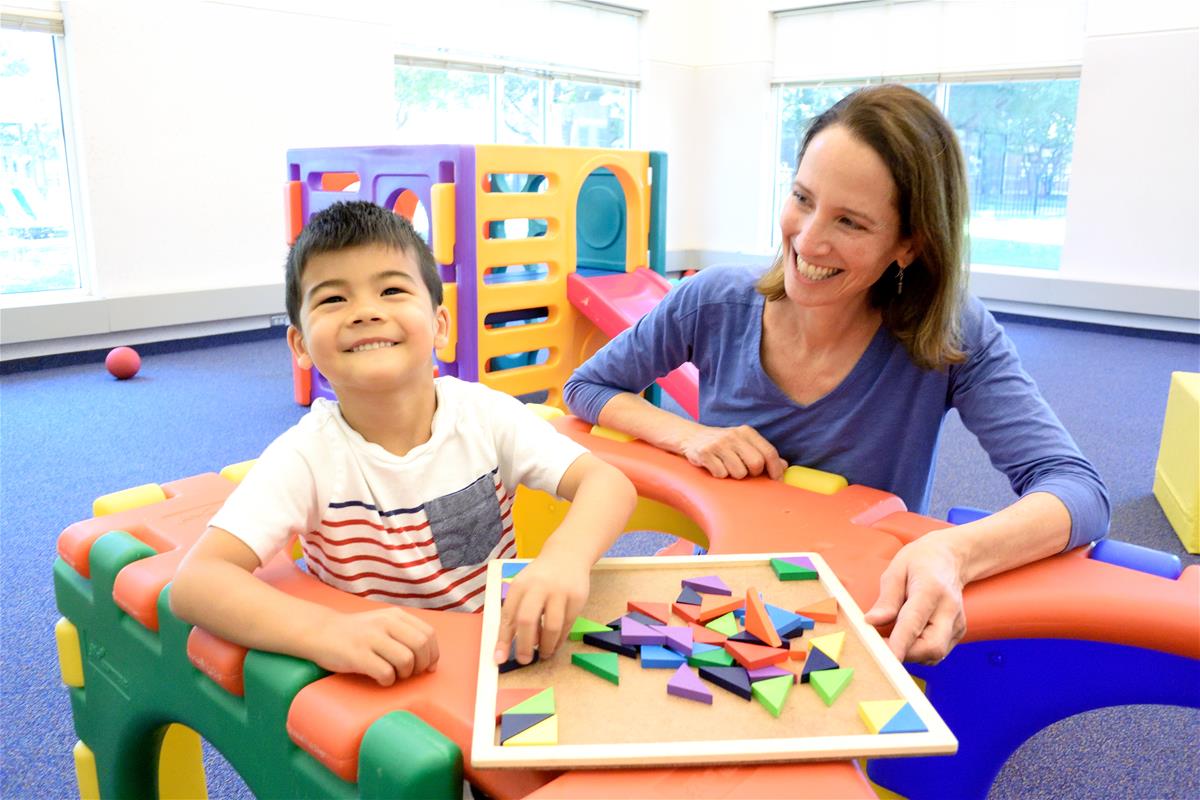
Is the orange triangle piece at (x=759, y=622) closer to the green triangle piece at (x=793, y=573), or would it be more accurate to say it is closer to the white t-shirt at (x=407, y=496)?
the green triangle piece at (x=793, y=573)

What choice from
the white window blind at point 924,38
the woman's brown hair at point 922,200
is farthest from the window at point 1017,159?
the woman's brown hair at point 922,200

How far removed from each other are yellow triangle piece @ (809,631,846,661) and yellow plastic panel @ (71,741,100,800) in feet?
3.22

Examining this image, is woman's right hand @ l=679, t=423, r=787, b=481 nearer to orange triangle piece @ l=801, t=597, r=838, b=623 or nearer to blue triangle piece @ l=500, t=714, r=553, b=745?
orange triangle piece @ l=801, t=597, r=838, b=623

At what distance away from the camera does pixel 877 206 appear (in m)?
1.16

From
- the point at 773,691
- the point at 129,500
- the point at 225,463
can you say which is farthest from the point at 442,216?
the point at 773,691

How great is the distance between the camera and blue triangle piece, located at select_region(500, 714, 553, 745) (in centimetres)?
65

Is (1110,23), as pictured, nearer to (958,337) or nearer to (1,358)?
(958,337)

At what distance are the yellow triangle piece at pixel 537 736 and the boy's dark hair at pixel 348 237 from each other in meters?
0.57

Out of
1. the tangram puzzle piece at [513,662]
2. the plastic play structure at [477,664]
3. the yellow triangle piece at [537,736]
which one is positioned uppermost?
the yellow triangle piece at [537,736]

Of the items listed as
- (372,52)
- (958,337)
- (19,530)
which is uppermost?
(372,52)

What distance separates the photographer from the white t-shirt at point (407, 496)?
94cm

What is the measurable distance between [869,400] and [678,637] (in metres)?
0.62

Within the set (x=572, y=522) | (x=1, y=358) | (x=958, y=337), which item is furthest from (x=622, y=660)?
(x=1, y=358)

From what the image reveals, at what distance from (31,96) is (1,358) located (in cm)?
121
